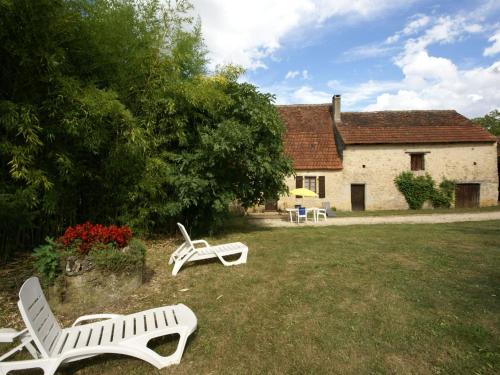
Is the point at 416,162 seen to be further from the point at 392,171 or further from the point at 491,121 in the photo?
the point at 491,121

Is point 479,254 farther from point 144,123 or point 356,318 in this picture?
point 144,123

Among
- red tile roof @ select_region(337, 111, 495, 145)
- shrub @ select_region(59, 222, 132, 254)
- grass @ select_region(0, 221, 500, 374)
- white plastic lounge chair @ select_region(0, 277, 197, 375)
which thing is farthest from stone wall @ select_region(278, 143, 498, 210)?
white plastic lounge chair @ select_region(0, 277, 197, 375)

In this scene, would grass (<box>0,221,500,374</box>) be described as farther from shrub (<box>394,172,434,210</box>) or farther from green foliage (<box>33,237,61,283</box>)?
shrub (<box>394,172,434,210</box>)

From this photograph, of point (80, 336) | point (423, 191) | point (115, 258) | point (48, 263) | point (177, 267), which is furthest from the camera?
point (423, 191)

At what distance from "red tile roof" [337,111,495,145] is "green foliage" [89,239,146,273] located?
51.3ft

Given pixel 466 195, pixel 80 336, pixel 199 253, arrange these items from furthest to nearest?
pixel 466 195 < pixel 199 253 < pixel 80 336

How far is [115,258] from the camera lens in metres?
3.95

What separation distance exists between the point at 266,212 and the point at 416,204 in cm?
902

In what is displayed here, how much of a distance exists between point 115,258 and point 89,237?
465 mm

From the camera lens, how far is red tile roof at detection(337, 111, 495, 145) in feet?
57.6

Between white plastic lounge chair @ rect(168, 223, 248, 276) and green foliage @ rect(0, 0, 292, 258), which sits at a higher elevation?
green foliage @ rect(0, 0, 292, 258)

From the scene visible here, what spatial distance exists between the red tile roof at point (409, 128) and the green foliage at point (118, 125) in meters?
11.3

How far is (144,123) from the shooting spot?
6746 mm

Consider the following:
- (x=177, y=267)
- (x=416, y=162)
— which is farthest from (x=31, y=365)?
(x=416, y=162)
